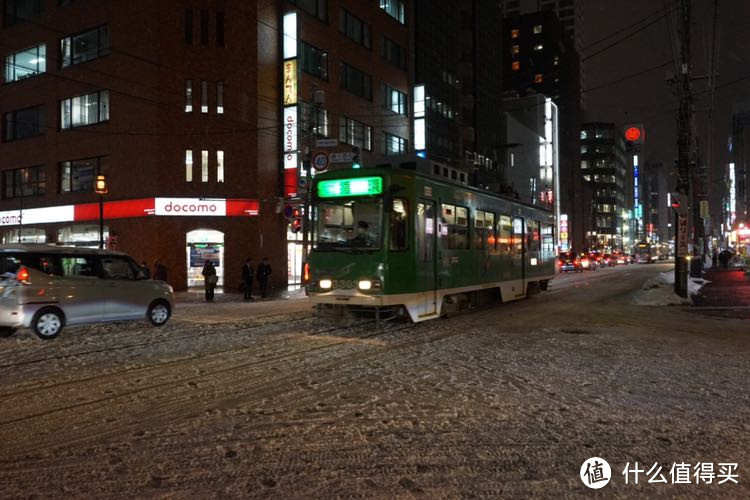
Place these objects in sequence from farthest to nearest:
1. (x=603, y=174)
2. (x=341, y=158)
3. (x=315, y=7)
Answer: (x=603, y=174) < (x=315, y=7) < (x=341, y=158)

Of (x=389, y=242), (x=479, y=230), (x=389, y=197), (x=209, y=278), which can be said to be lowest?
(x=209, y=278)

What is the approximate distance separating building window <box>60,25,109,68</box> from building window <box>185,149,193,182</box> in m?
6.83

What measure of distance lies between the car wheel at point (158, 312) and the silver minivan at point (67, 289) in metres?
0.02

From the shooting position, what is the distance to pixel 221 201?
1098 inches

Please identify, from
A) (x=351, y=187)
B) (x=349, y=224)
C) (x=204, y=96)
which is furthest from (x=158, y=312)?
(x=204, y=96)

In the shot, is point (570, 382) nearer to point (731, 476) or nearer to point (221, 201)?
point (731, 476)

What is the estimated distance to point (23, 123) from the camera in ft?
108

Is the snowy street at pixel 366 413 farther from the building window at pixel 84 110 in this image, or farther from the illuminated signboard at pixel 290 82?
the building window at pixel 84 110

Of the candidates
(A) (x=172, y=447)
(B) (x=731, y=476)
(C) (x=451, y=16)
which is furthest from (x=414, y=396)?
(C) (x=451, y=16)

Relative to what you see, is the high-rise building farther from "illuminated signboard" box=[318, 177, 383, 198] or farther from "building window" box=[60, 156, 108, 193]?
"illuminated signboard" box=[318, 177, 383, 198]

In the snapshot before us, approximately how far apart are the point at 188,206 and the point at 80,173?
711 cm

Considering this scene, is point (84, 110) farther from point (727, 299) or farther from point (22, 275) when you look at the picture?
point (727, 299)

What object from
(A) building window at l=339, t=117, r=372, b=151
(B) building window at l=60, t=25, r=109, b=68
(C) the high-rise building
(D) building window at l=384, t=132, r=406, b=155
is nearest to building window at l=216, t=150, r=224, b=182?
(C) the high-rise building

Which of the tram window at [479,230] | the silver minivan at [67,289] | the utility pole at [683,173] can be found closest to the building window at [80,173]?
the silver minivan at [67,289]
